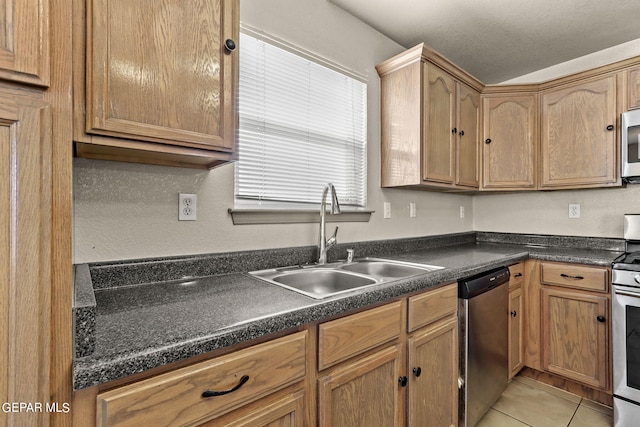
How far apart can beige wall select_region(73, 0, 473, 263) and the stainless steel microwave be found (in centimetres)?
145

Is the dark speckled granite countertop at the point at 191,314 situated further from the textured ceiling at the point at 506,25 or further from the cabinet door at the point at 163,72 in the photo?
the textured ceiling at the point at 506,25

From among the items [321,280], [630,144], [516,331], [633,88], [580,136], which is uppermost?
[633,88]

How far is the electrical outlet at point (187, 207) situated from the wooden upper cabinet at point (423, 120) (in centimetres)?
132

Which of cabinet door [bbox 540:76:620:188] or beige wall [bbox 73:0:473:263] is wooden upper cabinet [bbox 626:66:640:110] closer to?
cabinet door [bbox 540:76:620:188]

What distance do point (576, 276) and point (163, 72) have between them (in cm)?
254

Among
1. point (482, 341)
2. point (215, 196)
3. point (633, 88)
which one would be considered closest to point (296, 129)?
point (215, 196)

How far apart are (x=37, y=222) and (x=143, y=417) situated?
464 millimetres

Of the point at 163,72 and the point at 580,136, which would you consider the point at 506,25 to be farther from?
the point at 163,72

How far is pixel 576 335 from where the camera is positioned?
2078mm

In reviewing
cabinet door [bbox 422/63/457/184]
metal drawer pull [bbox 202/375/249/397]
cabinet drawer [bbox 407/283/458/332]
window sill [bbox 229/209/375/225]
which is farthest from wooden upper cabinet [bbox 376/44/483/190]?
metal drawer pull [bbox 202/375/249/397]

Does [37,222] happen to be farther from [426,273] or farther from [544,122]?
[544,122]

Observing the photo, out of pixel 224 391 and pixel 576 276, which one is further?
pixel 576 276

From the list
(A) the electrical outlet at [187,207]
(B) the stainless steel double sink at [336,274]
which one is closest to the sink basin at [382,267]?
(B) the stainless steel double sink at [336,274]

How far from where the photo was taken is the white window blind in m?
1.63
